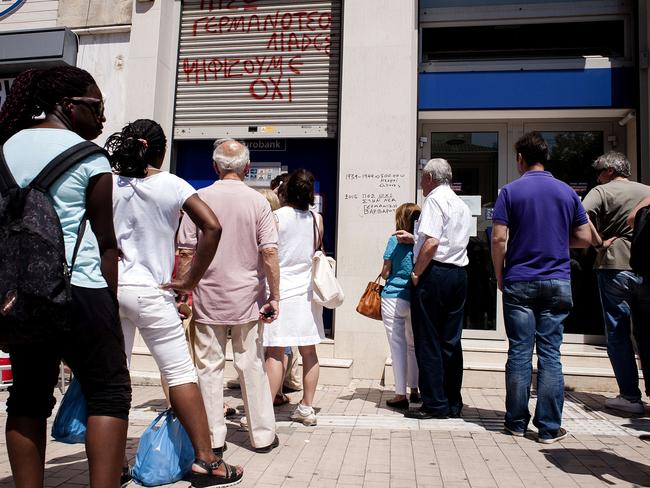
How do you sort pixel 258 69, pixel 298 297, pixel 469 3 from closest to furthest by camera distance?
pixel 298 297
pixel 469 3
pixel 258 69

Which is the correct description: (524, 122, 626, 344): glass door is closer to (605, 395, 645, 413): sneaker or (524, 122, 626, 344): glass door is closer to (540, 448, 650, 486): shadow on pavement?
(605, 395, 645, 413): sneaker

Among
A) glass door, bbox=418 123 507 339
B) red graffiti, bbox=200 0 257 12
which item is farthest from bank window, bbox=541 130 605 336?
red graffiti, bbox=200 0 257 12

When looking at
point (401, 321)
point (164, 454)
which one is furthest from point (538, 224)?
point (164, 454)

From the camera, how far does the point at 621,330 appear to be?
4.91 m

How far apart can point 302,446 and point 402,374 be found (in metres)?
1.41

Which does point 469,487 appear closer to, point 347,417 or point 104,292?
point 347,417

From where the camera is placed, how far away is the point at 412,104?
6.72 metres

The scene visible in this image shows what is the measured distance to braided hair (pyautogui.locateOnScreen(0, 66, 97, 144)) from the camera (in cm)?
238

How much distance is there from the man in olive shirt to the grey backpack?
4.23 m

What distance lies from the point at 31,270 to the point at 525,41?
6633 millimetres

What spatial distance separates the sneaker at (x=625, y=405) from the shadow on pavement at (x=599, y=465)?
1216mm

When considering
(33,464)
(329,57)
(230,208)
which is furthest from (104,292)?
(329,57)

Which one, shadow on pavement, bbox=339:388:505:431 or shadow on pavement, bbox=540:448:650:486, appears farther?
shadow on pavement, bbox=339:388:505:431

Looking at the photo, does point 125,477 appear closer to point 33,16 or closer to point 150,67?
point 150,67
